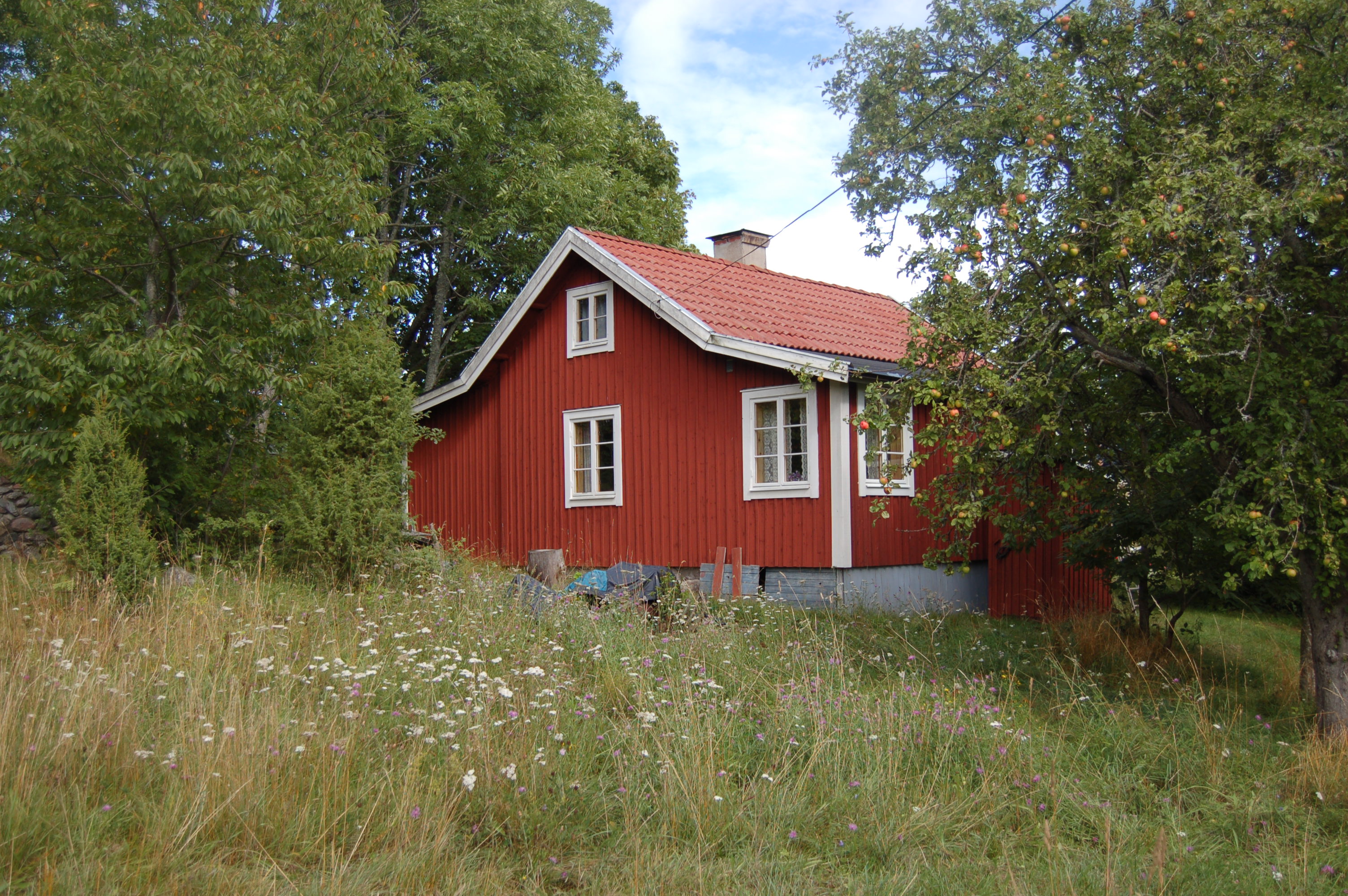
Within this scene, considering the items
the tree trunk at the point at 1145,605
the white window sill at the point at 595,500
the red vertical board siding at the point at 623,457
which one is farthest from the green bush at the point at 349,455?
the tree trunk at the point at 1145,605

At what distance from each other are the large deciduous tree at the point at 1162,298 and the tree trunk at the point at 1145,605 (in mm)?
481

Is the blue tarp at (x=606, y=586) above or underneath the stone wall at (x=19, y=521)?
underneath

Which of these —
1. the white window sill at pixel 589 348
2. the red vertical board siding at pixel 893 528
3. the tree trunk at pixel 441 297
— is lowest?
the red vertical board siding at pixel 893 528

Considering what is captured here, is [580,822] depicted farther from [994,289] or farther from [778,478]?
[778,478]

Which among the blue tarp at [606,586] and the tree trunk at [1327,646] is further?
the blue tarp at [606,586]

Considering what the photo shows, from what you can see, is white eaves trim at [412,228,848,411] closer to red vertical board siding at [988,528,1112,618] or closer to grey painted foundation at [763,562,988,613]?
grey painted foundation at [763,562,988,613]

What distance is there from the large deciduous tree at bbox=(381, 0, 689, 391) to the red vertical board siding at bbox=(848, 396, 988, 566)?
35.1ft

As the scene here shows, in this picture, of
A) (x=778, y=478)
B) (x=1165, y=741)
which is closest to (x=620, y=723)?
(x=1165, y=741)

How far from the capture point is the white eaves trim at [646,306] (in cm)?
1317

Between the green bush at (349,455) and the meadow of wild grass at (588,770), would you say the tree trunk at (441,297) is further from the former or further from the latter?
the meadow of wild grass at (588,770)

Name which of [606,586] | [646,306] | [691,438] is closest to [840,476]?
[691,438]

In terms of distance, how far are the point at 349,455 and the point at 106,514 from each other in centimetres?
261

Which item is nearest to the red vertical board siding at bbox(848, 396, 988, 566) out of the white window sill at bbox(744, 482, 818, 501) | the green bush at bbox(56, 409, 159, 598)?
the white window sill at bbox(744, 482, 818, 501)

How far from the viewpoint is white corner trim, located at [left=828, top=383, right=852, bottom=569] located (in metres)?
13.5
